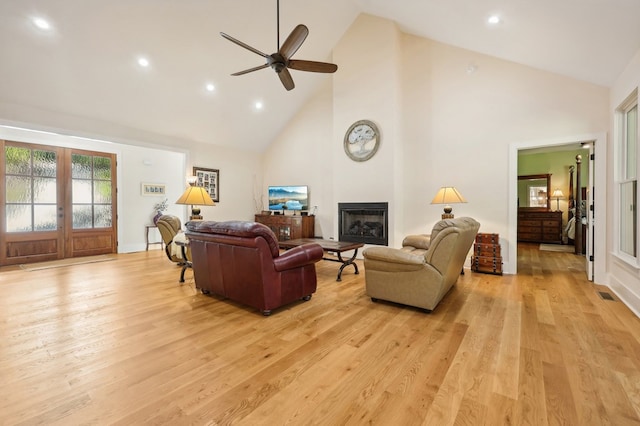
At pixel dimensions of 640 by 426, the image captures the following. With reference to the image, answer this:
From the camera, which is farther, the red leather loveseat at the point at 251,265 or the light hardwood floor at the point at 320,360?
the red leather loveseat at the point at 251,265

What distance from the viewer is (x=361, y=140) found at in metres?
5.74

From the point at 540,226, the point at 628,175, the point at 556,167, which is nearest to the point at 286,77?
the point at 628,175

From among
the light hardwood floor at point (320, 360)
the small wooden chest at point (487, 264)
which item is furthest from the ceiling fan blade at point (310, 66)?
the small wooden chest at point (487, 264)

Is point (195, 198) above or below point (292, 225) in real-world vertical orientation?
above

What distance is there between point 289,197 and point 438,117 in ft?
12.8

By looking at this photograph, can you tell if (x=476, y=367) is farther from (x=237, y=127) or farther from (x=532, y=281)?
(x=237, y=127)

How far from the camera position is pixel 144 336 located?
7.75 ft

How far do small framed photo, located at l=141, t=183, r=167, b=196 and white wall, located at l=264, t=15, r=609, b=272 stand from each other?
189 inches

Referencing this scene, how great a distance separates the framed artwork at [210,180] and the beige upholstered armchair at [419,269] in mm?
5201

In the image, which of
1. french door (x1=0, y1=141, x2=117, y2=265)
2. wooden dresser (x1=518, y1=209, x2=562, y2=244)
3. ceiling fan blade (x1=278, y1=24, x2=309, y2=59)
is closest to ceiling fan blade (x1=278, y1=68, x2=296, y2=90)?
ceiling fan blade (x1=278, y1=24, x2=309, y2=59)

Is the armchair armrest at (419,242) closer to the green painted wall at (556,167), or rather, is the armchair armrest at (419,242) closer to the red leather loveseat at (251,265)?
the red leather loveseat at (251,265)

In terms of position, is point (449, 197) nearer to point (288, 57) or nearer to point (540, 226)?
point (288, 57)

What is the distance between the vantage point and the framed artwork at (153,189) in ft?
23.5

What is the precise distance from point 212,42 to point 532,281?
6318 millimetres
